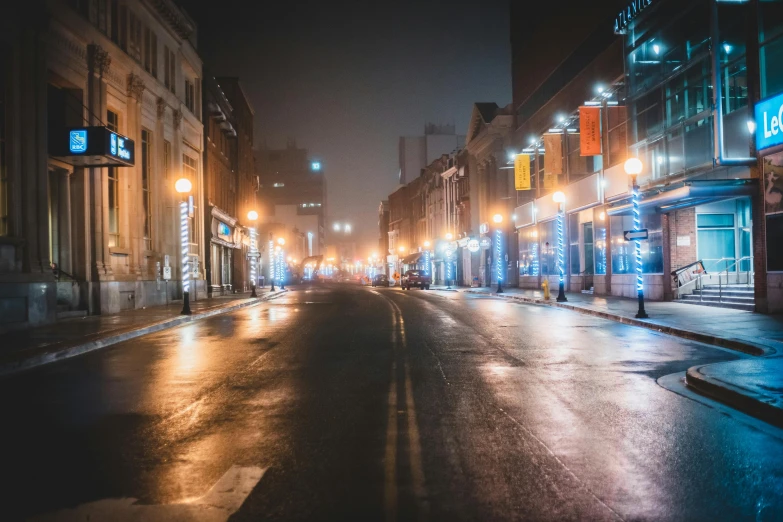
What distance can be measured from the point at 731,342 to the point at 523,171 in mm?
34271

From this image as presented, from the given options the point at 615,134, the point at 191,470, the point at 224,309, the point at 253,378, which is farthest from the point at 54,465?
the point at 615,134

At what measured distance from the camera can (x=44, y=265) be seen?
20172 millimetres

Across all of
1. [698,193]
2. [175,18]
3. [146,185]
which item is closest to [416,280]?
[175,18]

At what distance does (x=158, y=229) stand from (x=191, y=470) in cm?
2812

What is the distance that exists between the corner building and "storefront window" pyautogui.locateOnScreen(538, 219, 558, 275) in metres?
22.4

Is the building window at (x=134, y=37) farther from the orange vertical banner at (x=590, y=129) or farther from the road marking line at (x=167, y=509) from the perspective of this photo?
the road marking line at (x=167, y=509)

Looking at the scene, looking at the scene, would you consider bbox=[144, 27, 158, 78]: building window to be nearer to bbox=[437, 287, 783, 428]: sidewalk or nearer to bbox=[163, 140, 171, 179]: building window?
bbox=[163, 140, 171, 179]: building window

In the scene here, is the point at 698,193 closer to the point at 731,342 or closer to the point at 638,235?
the point at 638,235

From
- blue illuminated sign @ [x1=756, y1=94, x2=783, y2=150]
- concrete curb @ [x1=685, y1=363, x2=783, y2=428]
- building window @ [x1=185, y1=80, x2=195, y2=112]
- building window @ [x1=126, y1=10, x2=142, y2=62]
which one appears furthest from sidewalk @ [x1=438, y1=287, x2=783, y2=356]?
building window @ [x1=185, y1=80, x2=195, y2=112]

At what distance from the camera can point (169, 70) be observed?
116ft

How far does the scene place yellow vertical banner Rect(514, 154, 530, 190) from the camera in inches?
1858

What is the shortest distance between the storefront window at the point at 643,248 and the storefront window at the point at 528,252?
1384cm

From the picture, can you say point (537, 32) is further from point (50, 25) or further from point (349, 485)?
point (349, 485)

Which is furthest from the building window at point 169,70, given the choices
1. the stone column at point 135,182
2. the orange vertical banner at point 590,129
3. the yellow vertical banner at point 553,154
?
the yellow vertical banner at point 553,154
